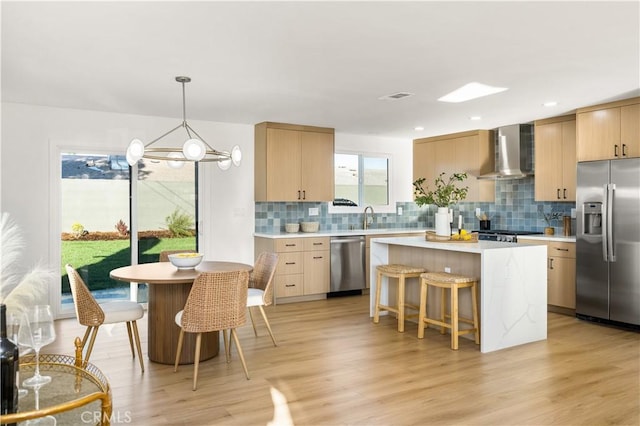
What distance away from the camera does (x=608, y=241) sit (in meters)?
5.16

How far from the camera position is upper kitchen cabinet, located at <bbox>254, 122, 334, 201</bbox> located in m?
6.61

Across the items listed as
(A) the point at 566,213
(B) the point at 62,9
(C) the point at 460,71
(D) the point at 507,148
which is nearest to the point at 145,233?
(B) the point at 62,9

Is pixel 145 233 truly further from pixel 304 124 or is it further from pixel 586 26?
pixel 586 26

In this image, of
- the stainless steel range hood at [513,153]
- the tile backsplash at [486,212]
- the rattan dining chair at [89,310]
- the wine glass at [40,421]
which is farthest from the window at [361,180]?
the wine glass at [40,421]

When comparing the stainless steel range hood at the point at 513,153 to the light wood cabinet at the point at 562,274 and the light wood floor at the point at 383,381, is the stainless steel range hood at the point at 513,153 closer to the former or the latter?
the light wood cabinet at the point at 562,274

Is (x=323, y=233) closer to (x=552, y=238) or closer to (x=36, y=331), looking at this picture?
(x=552, y=238)

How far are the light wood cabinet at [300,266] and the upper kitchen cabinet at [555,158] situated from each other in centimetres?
289

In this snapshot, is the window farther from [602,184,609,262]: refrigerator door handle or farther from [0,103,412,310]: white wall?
[602,184,609,262]: refrigerator door handle

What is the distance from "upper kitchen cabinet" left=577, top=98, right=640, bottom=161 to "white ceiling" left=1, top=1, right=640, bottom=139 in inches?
8.3

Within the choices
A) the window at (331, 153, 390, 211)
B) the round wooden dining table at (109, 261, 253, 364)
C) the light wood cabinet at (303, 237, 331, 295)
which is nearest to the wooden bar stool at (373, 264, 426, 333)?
the light wood cabinet at (303, 237, 331, 295)

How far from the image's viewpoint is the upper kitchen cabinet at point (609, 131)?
5074 mm

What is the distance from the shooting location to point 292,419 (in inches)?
115

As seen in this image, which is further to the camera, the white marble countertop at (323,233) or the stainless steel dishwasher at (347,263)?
the stainless steel dishwasher at (347,263)

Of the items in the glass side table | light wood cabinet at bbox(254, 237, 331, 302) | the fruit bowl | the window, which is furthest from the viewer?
the window
